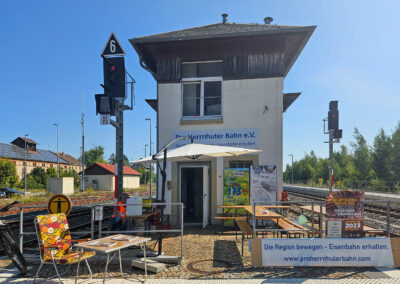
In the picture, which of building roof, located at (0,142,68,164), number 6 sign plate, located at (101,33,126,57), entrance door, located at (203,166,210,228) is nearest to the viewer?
number 6 sign plate, located at (101,33,126,57)

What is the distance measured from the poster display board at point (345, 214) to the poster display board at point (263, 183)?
428cm

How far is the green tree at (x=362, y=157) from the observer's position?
39.9m

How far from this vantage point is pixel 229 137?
10.7m

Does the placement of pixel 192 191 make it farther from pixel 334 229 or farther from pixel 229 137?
pixel 334 229

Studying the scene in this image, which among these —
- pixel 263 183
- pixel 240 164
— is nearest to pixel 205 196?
pixel 240 164

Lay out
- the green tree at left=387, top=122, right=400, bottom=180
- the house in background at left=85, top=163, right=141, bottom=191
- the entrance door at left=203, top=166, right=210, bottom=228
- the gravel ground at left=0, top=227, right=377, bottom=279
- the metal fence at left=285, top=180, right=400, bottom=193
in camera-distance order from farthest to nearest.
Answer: the house in background at left=85, top=163, right=141, bottom=191 → the green tree at left=387, top=122, right=400, bottom=180 → the metal fence at left=285, top=180, right=400, bottom=193 → the entrance door at left=203, top=166, right=210, bottom=228 → the gravel ground at left=0, top=227, right=377, bottom=279

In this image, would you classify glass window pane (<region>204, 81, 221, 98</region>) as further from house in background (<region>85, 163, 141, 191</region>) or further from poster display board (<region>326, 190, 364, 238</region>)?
house in background (<region>85, 163, 141, 191</region>)

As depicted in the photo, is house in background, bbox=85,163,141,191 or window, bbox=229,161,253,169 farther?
house in background, bbox=85,163,141,191

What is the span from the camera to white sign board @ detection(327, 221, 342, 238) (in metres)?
5.73

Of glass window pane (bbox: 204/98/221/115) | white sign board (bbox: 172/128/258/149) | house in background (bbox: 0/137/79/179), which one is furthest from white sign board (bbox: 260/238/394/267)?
house in background (bbox: 0/137/79/179)

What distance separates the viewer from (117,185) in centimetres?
829

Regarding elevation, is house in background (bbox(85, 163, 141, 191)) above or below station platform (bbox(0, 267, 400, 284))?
below

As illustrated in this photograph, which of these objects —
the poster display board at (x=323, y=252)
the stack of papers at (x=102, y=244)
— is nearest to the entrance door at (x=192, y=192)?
the poster display board at (x=323, y=252)

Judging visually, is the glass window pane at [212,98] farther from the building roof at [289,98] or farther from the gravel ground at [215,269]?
the gravel ground at [215,269]
